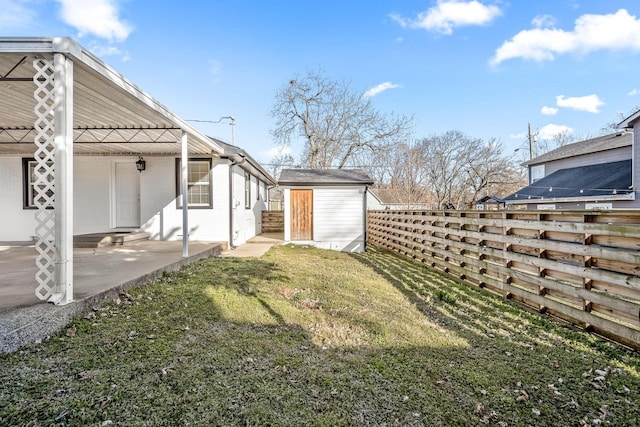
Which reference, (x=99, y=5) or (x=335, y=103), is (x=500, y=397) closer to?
(x=99, y=5)

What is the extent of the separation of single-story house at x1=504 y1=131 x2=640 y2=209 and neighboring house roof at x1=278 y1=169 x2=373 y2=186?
31.0 ft

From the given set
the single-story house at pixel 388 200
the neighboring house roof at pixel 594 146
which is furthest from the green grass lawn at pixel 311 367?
the single-story house at pixel 388 200

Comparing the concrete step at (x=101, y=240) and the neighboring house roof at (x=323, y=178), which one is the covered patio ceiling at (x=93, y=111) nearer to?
the concrete step at (x=101, y=240)

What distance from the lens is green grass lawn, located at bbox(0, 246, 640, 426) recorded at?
75.5 inches

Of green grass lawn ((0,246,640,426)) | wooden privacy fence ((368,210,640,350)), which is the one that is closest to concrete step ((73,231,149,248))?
green grass lawn ((0,246,640,426))

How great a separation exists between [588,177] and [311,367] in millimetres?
18459

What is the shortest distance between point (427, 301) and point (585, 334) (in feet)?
5.51

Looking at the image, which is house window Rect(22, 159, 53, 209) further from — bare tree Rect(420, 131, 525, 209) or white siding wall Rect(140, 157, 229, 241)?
bare tree Rect(420, 131, 525, 209)

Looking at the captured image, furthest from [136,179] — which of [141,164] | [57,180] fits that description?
[57,180]

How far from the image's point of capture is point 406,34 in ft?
47.9

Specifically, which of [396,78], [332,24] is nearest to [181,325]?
[332,24]

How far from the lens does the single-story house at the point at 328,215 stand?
421 inches

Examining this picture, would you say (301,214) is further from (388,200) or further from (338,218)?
(388,200)

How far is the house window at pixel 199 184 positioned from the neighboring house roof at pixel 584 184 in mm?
14560
